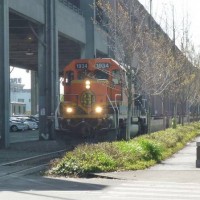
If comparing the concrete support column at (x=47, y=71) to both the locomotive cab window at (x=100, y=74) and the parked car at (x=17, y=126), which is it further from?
the parked car at (x=17, y=126)

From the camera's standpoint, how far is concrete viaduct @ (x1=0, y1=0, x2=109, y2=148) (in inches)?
992

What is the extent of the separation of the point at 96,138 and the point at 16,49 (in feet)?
91.8

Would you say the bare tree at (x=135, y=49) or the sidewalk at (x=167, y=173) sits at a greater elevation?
the bare tree at (x=135, y=49)

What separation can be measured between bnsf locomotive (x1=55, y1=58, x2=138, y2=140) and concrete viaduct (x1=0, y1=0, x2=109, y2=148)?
3.53 meters

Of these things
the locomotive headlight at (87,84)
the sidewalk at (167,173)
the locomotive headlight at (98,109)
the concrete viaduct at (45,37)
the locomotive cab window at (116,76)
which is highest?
the concrete viaduct at (45,37)

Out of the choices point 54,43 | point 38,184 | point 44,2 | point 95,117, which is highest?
point 44,2

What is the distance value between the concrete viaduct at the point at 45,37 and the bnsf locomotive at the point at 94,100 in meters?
3.53

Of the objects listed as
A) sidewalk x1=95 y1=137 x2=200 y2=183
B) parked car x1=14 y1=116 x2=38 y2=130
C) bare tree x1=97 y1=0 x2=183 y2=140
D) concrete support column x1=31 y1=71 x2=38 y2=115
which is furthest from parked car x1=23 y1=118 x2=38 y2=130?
sidewalk x1=95 y1=137 x2=200 y2=183

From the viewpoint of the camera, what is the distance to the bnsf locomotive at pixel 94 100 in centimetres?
2228

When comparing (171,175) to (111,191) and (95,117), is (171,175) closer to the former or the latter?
(111,191)

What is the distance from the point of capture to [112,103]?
22734 millimetres

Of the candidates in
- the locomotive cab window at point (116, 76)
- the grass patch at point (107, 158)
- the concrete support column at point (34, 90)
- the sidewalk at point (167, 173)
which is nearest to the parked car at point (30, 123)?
the concrete support column at point (34, 90)

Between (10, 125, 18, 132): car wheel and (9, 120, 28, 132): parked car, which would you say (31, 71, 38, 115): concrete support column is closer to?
(9, 120, 28, 132): parked car

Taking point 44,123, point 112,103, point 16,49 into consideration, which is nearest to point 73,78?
point 112,103
